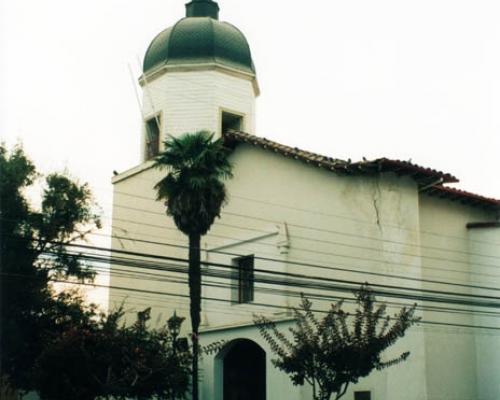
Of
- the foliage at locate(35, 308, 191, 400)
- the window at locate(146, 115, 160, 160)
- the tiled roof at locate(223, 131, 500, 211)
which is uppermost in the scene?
the window at locate(146, 115, 160, 160)

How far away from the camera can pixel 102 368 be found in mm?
23094

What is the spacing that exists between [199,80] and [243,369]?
1024cm

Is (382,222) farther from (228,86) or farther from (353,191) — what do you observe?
(228,86)

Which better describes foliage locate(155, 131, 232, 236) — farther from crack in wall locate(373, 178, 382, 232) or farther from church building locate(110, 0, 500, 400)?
crack in wall locate(373, 178, 382, 232)

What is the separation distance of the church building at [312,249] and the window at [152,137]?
38.5 inches

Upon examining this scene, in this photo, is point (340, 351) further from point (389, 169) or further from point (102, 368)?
point (102, 368)

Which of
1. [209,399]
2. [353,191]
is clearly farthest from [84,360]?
[353,191]

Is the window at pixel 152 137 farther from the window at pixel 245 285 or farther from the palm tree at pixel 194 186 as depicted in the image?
the window at pixel 245 285

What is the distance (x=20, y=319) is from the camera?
1150 inches

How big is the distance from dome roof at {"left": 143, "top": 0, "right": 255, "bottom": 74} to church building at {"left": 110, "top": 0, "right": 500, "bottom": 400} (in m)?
0.05

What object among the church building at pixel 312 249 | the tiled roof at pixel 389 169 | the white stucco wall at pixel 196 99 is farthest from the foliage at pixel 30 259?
the tiled roof at pixel 389 169

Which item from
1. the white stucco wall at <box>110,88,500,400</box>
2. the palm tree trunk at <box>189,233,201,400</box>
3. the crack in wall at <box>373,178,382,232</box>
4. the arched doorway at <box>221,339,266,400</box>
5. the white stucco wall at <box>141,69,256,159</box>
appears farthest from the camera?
the white stucco wall at <box>141,69,256,159</box>

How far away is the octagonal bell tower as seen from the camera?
102ft

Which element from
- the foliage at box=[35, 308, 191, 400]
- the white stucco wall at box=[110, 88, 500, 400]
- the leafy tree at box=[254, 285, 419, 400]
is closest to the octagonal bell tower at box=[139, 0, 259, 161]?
the white stucco wall at box=[110, 88, 500, 400]
